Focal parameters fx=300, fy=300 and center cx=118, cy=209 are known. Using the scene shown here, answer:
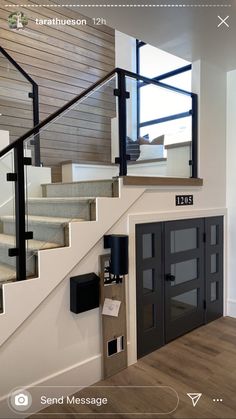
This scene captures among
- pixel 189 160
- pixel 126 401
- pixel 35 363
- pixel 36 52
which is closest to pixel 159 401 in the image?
pixel 126 401

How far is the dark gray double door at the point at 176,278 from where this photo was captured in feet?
9.68

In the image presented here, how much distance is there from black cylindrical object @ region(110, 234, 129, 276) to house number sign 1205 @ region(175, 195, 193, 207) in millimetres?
1024

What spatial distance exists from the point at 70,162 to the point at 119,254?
128cm

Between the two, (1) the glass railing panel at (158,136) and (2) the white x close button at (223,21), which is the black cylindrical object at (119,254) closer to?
(1) the glass railing panel at (158,136)

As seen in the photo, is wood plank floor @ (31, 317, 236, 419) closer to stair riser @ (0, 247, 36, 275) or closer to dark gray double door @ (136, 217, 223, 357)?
dark gray double door @ (136, 217, 223, 357)

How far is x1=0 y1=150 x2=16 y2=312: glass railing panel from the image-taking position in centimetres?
212

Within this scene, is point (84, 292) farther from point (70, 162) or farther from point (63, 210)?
point (70, 162)

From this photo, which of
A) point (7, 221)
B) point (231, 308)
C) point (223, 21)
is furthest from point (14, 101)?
point (231, 308)

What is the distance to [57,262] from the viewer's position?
88.1 inches

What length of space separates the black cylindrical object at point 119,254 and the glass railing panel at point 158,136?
0.65 metres

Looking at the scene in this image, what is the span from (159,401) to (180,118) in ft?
9.28

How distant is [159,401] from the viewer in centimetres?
230

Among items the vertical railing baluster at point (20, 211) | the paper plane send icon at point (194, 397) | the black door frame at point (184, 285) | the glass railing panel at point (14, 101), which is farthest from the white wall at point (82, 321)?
the glass railing panel at point (14, 101)

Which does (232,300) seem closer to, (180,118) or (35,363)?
(180,118)
